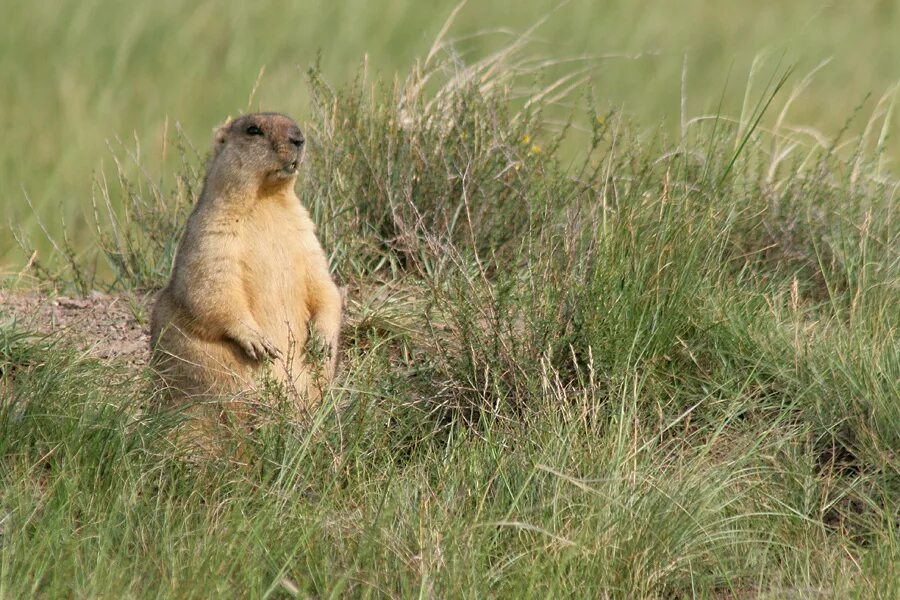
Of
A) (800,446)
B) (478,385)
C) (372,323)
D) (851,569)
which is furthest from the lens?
(372,323)

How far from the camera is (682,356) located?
14.8ft

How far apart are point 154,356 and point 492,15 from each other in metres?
7.64

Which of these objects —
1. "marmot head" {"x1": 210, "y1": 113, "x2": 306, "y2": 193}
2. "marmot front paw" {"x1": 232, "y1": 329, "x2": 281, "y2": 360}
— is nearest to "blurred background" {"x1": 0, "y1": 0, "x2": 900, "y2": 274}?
"marmot head" {"x1": 210, "y1": 113, "x2": 306, "y2": 193}

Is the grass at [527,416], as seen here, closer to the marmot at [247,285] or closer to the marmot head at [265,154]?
the marmot at [247,285]

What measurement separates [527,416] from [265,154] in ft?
4.42

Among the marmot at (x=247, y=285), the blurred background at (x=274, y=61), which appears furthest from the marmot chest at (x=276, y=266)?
the blurred background at (x=274, y=61)

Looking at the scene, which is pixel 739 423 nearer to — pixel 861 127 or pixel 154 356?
pixel 154 356

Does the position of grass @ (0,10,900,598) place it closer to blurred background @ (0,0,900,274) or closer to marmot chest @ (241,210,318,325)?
marmot chest @ (241,210,318,325)

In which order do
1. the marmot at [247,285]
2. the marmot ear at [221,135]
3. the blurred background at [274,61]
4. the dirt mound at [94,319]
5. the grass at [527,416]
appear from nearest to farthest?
the grass at [527,416]
the marmot at [247,285]
the marmot ear at [221,135]
the dirt mound at [94,319]
the blurred background at [274,61]

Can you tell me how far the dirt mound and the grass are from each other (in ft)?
0.56

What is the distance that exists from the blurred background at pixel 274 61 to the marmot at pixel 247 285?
3416mm

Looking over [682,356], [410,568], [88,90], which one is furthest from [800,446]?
[88,90]

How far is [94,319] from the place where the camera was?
5410mm

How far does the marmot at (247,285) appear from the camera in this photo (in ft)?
14.9
